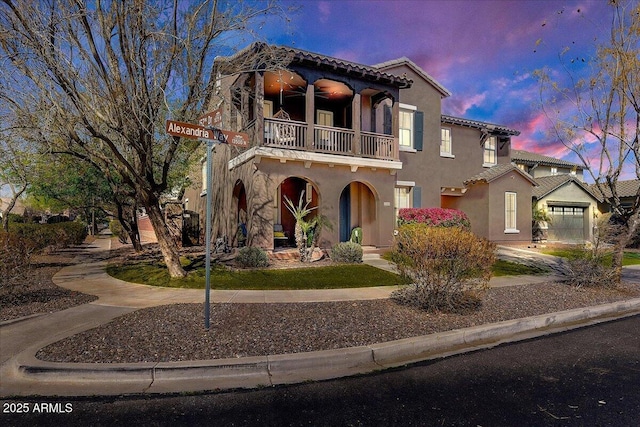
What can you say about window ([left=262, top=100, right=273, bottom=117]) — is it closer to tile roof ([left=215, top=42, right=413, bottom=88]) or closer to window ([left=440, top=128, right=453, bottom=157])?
tile roof ([left=215, top=42, right=413, bottom=88])

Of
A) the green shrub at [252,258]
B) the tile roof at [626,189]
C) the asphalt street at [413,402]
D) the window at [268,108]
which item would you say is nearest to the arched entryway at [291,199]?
the window at [268,108]

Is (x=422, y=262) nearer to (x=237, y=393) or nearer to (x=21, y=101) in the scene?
(x=237, y=393)

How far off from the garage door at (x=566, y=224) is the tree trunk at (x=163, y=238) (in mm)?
21157

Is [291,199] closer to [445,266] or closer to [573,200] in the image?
[445,266]

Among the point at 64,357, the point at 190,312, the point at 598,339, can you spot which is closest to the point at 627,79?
the point at 598,339

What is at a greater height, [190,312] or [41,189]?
[41,189]

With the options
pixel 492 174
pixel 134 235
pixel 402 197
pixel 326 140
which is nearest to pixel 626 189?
pixel 492 174

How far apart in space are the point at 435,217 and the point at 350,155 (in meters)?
4.39

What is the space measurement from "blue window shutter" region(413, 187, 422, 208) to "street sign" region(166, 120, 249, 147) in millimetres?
12419

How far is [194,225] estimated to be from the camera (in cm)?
1880

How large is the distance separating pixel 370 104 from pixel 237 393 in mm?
14122

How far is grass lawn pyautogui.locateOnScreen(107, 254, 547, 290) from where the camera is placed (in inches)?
334

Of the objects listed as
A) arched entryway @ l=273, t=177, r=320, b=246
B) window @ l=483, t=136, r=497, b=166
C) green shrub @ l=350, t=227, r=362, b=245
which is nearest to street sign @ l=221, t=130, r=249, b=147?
green shrub @ l=350, t=227, r=362, b=245

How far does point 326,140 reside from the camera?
44.0 ft
